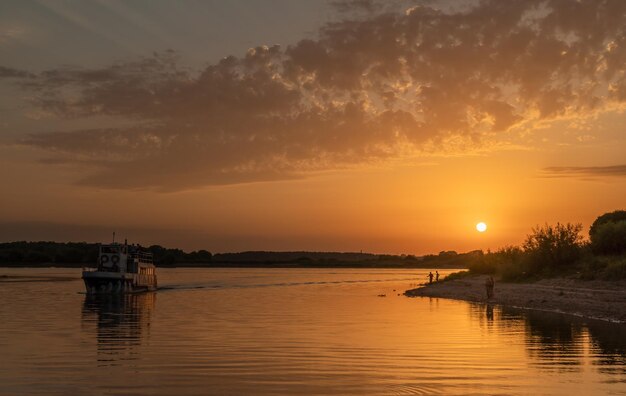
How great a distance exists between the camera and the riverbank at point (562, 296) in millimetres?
45156

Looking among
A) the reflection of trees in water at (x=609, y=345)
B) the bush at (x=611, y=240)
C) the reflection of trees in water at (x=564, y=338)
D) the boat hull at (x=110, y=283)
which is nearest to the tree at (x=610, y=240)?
the bush at (x=611, y=240)

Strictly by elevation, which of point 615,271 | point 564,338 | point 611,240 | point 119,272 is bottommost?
point 564,338

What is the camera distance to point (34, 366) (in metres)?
23.7

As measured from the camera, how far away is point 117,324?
142ft

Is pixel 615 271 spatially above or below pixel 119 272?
above

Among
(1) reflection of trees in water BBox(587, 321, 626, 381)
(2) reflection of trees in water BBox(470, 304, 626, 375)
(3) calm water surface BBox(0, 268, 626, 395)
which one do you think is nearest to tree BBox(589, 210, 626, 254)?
(2) reflection of trees in water BBox(470, 304, 626, 375)

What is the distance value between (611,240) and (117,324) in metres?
49.9

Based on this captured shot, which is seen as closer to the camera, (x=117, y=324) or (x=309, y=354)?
(x=309, y=354)

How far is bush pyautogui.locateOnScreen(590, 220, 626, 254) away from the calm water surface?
86.0 feet

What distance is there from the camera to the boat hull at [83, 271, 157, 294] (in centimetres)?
8226

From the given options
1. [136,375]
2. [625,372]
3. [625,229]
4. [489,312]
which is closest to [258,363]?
[136,375]

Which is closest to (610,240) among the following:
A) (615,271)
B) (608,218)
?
(615,271)

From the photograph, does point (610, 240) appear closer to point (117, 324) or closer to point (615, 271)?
point (615, 271)

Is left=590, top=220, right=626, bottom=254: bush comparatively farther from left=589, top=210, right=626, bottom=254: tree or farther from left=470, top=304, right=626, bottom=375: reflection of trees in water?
left=470, top=304, right=626, bottom=375: reflection of trees in water
